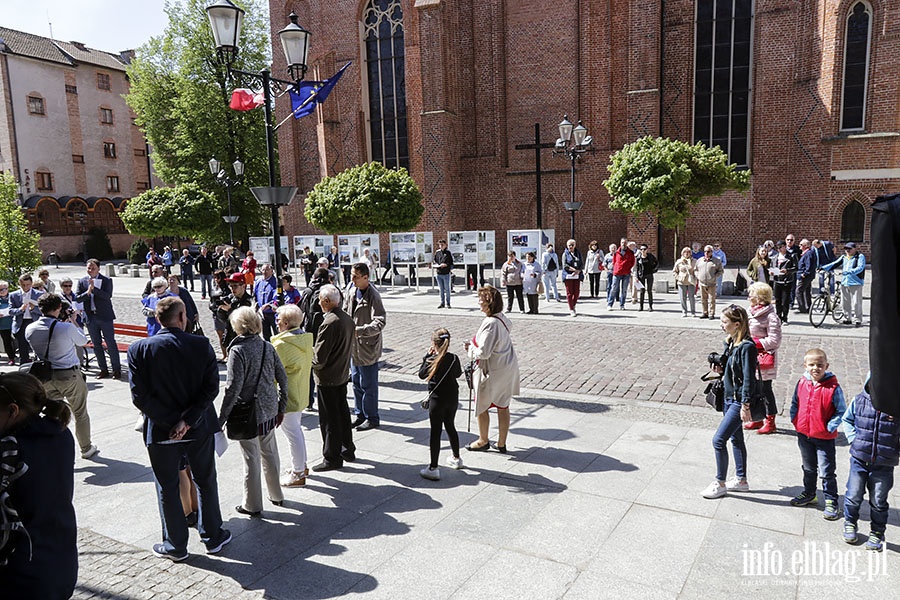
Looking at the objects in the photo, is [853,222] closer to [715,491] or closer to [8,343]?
[715,491]

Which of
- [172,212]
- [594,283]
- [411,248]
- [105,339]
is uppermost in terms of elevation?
[172,212]

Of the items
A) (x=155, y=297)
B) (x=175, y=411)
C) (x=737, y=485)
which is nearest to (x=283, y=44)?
(x=155, y=297)

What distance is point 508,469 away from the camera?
5898mm

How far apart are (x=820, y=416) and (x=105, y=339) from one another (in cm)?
1012

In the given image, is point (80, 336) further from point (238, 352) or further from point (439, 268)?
point (439, 268)

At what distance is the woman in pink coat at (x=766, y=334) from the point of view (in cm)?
640

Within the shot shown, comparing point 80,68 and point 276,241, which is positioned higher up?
point 80,68

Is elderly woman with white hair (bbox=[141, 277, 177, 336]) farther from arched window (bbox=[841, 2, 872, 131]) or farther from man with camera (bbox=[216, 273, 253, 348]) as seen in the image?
arched window (bbox=[841, 2, 872, 131])

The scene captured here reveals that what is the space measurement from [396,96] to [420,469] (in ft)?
93.7

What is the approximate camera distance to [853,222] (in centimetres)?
2398

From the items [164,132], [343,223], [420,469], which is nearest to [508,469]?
[420,469]

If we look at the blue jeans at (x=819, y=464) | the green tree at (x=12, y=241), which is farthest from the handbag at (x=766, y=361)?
the green tree at (x=12, y=241)

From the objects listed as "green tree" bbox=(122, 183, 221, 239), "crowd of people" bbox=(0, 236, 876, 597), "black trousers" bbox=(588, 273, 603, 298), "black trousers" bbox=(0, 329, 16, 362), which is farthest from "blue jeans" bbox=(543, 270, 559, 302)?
"green tree" bbox=(122, 183, 221, 239)

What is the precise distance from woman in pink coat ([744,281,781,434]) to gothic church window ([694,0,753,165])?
22.3m
